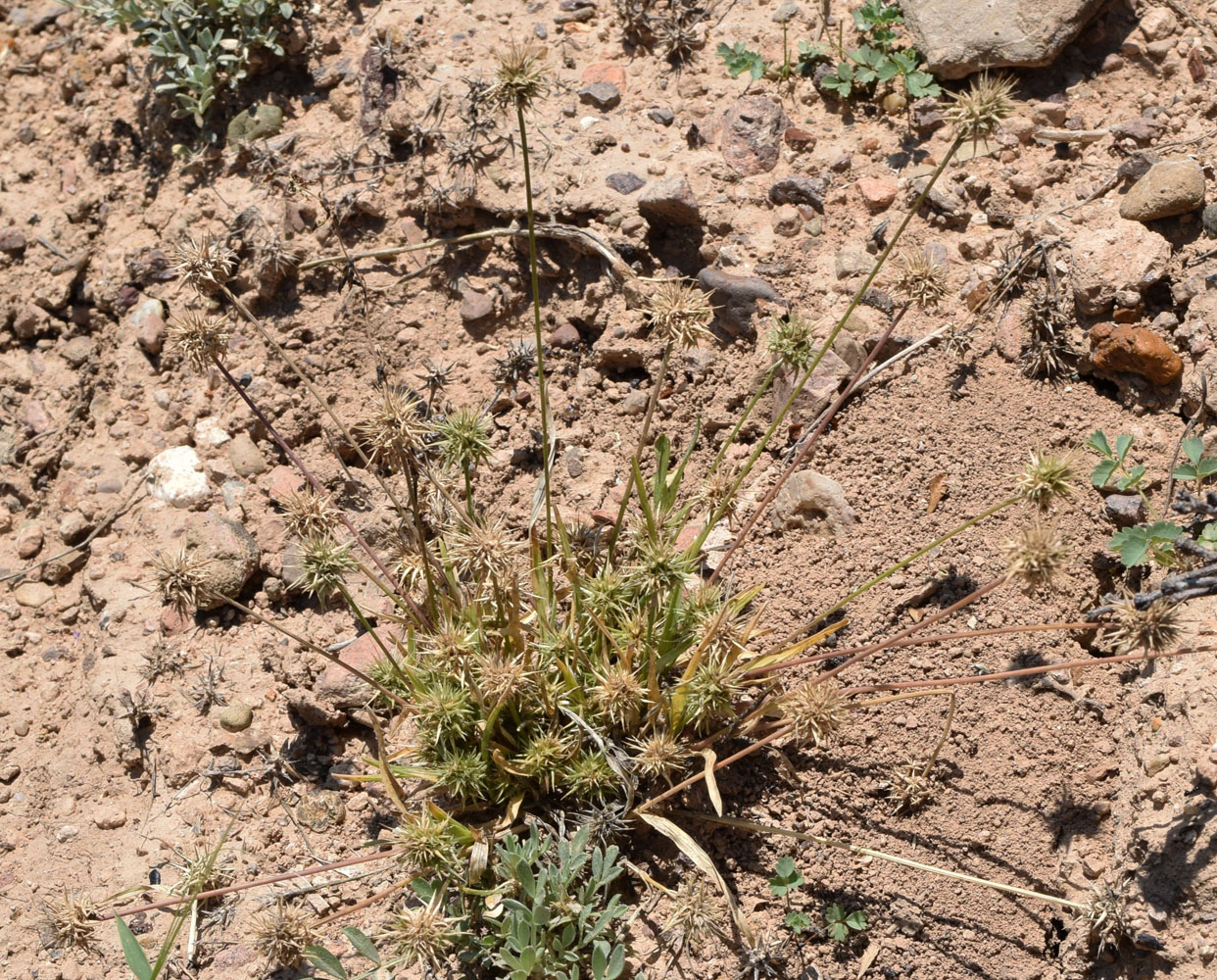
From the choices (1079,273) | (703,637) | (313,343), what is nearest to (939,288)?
(1079,273)

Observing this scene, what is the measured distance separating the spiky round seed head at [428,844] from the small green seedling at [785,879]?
3.26 ft

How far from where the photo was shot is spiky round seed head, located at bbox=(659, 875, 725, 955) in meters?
3.08

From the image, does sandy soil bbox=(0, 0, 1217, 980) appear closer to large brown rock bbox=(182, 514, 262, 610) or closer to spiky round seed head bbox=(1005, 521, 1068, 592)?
large brown rock bbox=(182, 514, 262, 610)

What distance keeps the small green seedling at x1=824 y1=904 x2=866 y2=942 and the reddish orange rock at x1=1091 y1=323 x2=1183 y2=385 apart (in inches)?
84.6

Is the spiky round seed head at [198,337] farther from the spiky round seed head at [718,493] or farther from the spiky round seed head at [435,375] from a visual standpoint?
the spiky round seed head at [718,493]

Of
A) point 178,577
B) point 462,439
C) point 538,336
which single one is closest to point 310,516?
point 178,577

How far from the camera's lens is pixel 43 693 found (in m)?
4.09

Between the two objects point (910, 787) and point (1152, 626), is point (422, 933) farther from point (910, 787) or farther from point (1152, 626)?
point (1152, 626)

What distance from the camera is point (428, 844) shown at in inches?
119

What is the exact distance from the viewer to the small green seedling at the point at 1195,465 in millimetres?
3229

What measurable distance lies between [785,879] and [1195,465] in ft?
6.10

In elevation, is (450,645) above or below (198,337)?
below

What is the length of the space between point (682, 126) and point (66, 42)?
3.52m

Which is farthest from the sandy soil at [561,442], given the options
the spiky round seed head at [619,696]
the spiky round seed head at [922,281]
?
the spiky round seed head at [922,281]
